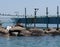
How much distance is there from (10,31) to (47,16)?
79.9 ft

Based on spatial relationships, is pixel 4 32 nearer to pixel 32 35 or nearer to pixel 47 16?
pixel 32 35

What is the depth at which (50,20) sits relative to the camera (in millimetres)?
77688

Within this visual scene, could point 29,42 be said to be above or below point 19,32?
below

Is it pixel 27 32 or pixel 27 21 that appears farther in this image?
pixel 27 21

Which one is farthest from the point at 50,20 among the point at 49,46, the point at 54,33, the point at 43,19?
the point at 49,46

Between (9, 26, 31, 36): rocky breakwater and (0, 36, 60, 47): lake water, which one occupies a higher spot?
(9, 26, 31, 36): rocky breakwater

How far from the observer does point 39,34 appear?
2057 inches

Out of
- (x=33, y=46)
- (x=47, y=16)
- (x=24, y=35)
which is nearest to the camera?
(x=33, y=46)

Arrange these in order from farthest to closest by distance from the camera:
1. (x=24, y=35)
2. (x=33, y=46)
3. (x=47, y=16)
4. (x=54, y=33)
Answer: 1. (x=47, y=16)
2. (x=54, y=33)
3. (x=24, y=35)
4. (x=33, y=46)

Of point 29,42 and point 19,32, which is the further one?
point 19,32

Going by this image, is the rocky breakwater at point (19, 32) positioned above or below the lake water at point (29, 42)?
above

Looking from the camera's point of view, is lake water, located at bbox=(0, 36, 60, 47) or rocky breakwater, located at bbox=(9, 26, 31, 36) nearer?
lake water, located at bbox=(0, 36, 60, 47)

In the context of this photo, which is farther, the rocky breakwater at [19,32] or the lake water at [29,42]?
the rocky breakwater at [19,32]

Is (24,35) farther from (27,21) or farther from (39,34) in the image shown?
(27,21)
